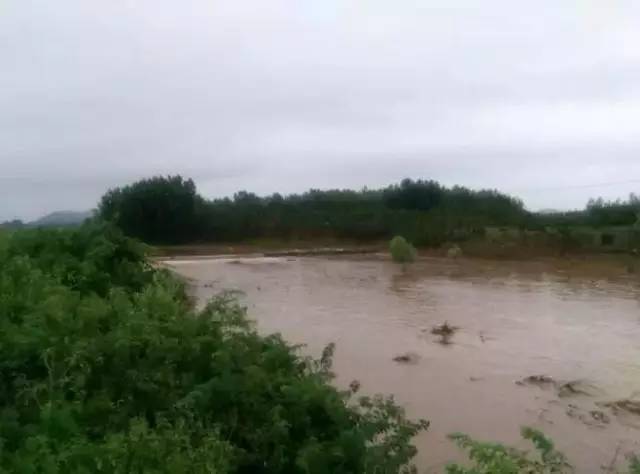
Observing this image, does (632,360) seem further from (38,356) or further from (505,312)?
(38,356)

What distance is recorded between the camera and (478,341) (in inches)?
494

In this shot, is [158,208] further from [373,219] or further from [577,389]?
[577,389]

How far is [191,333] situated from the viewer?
6.04 meters

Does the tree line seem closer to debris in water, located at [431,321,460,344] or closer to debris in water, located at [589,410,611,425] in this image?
debris in water, located at [431,321,460,344]

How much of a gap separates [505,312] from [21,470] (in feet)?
44.2

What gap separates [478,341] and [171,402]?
8327 mm

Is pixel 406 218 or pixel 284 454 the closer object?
pixel 284 454

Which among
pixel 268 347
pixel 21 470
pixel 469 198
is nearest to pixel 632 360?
pixel 268 347

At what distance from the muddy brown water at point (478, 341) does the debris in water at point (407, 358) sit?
0.03 metres

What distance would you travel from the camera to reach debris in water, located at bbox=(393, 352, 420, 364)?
35.3 feet

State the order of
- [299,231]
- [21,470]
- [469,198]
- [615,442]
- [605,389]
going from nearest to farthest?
[21,470] < [615,442] < [605,389] < [299,231] < [469,198]

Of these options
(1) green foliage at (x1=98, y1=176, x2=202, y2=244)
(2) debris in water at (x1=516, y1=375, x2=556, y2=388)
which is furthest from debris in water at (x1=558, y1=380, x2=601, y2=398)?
(1) green foliage at (x1=98, y1=176, x2=202, y2=244)

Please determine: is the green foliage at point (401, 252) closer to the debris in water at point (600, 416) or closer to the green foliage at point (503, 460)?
the debris in water at point (600, 416)

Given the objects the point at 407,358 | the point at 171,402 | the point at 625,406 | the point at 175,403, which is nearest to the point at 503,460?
the point at 175,403
